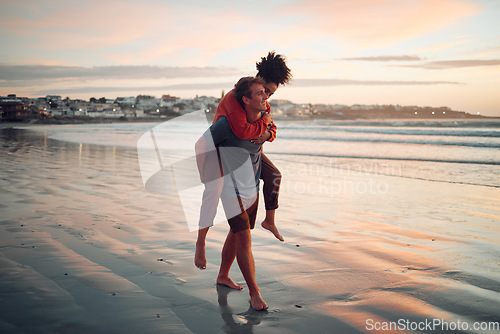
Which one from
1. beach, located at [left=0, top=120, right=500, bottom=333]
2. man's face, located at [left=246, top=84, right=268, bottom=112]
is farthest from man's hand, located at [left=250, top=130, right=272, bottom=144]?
beach, located at [left=0, top=120, right=500, bottom=333]

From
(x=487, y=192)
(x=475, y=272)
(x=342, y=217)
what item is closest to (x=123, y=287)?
(x=475, y=272)

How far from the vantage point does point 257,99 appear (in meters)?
2.69

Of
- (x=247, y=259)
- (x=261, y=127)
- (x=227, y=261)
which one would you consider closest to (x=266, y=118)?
(x=261, y=127)

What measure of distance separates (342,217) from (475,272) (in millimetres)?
2343

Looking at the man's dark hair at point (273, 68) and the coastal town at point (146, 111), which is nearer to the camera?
the man's dark hair at point (273, 68)

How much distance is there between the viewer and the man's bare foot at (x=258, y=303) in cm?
275

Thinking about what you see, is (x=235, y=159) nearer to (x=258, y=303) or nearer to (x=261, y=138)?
(x=261, y=138)

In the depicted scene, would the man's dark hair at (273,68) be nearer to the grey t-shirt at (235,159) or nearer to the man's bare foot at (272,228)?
the grey t-shirt at (235,159)

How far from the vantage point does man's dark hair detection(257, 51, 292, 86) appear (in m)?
2.87

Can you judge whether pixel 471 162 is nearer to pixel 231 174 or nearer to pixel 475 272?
pixel 475 272

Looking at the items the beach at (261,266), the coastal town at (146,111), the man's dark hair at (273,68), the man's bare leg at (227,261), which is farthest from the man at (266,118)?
the coastal town at (146,111)

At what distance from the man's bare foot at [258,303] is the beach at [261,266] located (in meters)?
0.06

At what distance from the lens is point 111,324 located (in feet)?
7.89

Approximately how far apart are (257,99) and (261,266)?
1.76 metres
